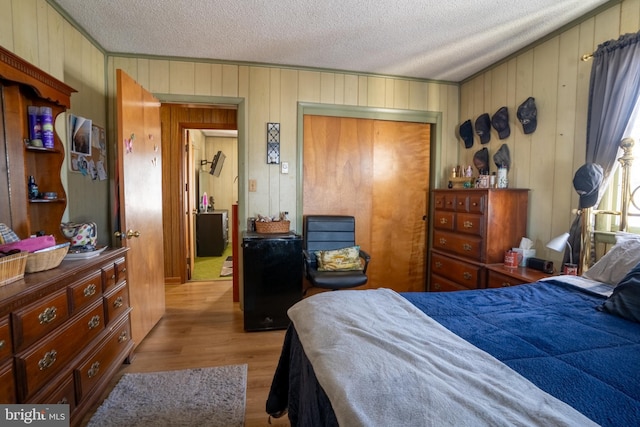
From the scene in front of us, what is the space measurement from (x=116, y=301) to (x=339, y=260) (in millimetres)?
1818

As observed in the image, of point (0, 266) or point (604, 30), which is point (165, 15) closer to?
point (0, 266)

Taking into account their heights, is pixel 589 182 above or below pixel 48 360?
above

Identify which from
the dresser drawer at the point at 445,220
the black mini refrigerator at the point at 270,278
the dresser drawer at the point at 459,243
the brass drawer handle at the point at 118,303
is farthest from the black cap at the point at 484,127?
the brass drawer handle at the point at 118,303

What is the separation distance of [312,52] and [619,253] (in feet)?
8.86

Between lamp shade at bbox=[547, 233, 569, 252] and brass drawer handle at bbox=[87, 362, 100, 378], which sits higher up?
lamp shade at bbox=[547, 233, 569, 252]

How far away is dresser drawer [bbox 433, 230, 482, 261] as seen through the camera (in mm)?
2679

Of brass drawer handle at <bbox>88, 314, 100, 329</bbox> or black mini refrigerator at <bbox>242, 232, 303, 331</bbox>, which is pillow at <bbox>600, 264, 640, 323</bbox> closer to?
black mini refrigerator at <bbox>242, 232, 303, 331</bbox>

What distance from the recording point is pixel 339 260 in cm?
302

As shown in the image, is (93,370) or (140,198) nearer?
(93,370)

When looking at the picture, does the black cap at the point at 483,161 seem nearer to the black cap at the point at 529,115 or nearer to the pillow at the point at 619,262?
the black cap at the point at 529,115

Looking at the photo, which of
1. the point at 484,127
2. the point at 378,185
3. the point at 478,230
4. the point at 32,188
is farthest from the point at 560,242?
the point at 32,188

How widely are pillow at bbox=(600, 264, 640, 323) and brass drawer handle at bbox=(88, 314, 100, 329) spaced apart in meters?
2.60
